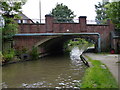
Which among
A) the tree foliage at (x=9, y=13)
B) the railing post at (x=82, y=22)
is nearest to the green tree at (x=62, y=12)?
the railing post at (x=82, y=22)

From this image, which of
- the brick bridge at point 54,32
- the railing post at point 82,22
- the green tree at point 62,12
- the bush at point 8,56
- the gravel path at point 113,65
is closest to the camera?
the gravel path at point 113,65

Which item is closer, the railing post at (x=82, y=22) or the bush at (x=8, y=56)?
the bush at (x=8, y=56)

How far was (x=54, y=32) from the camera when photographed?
1803 centimetres

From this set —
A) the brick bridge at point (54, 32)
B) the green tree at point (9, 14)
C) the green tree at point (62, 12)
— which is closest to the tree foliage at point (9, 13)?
the green tree at point (9, 14)

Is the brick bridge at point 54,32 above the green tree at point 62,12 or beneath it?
beneath

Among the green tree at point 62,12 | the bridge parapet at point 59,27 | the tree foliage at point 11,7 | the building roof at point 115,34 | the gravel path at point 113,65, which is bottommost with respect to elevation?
the gravel path at point 113,65

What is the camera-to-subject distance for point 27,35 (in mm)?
17172

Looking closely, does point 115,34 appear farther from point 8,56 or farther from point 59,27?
point 8,56

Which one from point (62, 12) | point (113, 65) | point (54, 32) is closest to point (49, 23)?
point (54, 32)

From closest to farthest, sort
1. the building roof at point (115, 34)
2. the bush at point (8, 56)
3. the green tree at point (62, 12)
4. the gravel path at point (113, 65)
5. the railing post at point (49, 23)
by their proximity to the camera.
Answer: the gravel path at point (113, 65) → the bush at point (8, 56) → the railing post at point (49, 23) → the building roof at point (115, 34) → the green tree at point (62, 12)

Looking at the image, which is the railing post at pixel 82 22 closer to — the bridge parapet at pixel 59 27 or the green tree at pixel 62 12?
the bridge parapet at pixel 59 27

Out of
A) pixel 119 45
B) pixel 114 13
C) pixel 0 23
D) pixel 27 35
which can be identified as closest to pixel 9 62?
pixel 0 23

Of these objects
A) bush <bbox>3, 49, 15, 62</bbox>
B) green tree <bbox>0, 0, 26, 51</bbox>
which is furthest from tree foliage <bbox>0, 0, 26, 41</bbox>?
bush <bbox>3, 49, 15, 62</bbox>

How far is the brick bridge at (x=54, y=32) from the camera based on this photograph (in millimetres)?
17438
